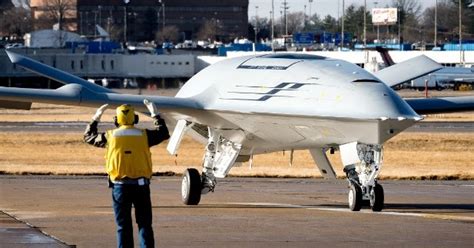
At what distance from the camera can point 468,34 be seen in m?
185

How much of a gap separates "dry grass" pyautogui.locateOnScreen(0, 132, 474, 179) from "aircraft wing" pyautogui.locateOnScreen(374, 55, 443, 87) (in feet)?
21.0

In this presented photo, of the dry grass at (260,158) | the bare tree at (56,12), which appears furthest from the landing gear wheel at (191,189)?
the bare tree at (56,12)

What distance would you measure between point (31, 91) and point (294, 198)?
5.69 metres

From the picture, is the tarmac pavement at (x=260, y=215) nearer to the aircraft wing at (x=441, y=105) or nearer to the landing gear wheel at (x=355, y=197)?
the landing gear wheel at (x=355, y=197)

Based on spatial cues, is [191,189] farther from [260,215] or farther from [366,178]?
[366,178]

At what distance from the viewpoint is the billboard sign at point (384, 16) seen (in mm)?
191875

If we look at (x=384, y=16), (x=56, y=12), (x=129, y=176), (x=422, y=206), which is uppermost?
(x=56, y=12)

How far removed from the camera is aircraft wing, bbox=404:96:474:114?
27.2 metres

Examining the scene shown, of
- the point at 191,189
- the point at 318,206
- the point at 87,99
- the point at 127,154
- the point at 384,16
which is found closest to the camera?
the point at 127,154

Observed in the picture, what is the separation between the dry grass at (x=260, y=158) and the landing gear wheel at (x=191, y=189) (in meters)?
9.74

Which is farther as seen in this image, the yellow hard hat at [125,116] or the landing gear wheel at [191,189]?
the landing gear wheel at [191,189]

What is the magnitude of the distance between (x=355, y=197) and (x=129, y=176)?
7241mm

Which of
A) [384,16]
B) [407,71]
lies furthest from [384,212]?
[384,16]

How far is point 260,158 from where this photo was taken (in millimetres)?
44531
